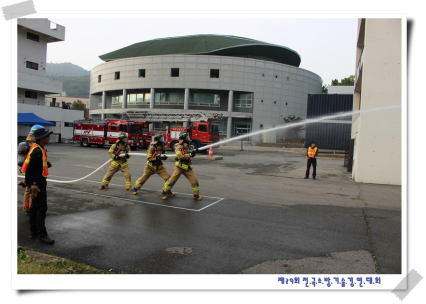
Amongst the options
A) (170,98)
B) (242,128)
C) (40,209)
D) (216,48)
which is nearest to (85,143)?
(170,98)

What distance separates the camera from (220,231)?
5.41 meters

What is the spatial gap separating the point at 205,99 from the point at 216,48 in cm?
875

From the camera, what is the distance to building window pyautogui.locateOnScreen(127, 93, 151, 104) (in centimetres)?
4896

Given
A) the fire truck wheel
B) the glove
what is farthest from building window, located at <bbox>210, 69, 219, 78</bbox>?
the glove

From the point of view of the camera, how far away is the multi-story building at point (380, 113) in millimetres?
10867

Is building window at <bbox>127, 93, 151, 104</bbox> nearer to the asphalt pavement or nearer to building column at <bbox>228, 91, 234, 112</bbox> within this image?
building column at <bbox>228, 91, 234, 112</bbox>

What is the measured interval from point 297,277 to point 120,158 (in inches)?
273

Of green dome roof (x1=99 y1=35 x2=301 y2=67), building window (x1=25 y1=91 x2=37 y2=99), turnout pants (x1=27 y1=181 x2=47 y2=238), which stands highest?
green dome roof (x1=99 y1=35 x2=301 y2=67)

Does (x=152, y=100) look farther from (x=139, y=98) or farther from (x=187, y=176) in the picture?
(x=187, y=176)

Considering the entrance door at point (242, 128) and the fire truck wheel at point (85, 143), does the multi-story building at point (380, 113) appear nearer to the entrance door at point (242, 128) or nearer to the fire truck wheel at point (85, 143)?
the fire truck wheel at point (85, 143)

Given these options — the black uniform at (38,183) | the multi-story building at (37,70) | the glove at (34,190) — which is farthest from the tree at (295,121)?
the glove at (34,190)

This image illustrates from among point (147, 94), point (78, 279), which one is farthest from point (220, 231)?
point (147, 94)

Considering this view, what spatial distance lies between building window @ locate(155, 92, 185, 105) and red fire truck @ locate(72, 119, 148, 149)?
1961 cm

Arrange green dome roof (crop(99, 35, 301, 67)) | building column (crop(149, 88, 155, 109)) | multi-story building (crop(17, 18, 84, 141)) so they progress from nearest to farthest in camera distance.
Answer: multi-story building (crop(17, 18, 84, 141)) → building column (crop(149, 88, 155, 109)) → green dome roof (crop(99, 35, 301, 67))
